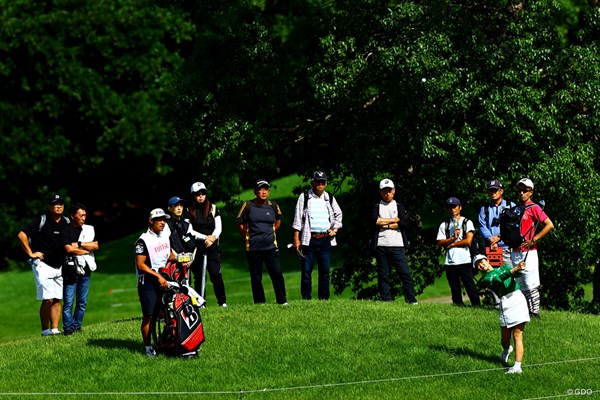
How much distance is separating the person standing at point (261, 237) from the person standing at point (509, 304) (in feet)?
15.4

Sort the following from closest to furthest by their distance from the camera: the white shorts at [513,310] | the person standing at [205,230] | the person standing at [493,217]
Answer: the white shorts at [513,310]
the person standing at [493,217]
the person standing at [205,230]

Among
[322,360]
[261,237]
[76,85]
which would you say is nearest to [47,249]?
[261,237]

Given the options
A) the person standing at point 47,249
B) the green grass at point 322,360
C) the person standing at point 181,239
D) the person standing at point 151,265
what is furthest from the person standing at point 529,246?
the person standing at point 47,249

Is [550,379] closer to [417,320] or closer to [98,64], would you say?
[417,320]

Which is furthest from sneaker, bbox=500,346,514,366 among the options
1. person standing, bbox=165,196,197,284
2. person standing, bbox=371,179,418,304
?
person standing, bbox=165,196,197,284

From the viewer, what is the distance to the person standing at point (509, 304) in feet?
45.7

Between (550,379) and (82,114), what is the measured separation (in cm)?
3144

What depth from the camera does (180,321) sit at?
14.5m

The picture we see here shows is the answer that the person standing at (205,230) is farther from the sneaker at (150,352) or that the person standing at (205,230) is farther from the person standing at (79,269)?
the sneaker at (150,352)

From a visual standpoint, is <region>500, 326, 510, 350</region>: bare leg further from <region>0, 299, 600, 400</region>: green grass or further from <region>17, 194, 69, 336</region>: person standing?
<region>17, 194, 69, 336</region>: person standing

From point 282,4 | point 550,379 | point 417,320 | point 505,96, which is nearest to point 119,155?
point 282,4

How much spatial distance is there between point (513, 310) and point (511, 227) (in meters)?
3.39

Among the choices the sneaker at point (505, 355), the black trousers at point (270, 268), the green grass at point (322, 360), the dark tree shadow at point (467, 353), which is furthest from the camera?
the black trousers at point (270, 268)

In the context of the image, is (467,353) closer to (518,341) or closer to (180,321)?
(518,341)
